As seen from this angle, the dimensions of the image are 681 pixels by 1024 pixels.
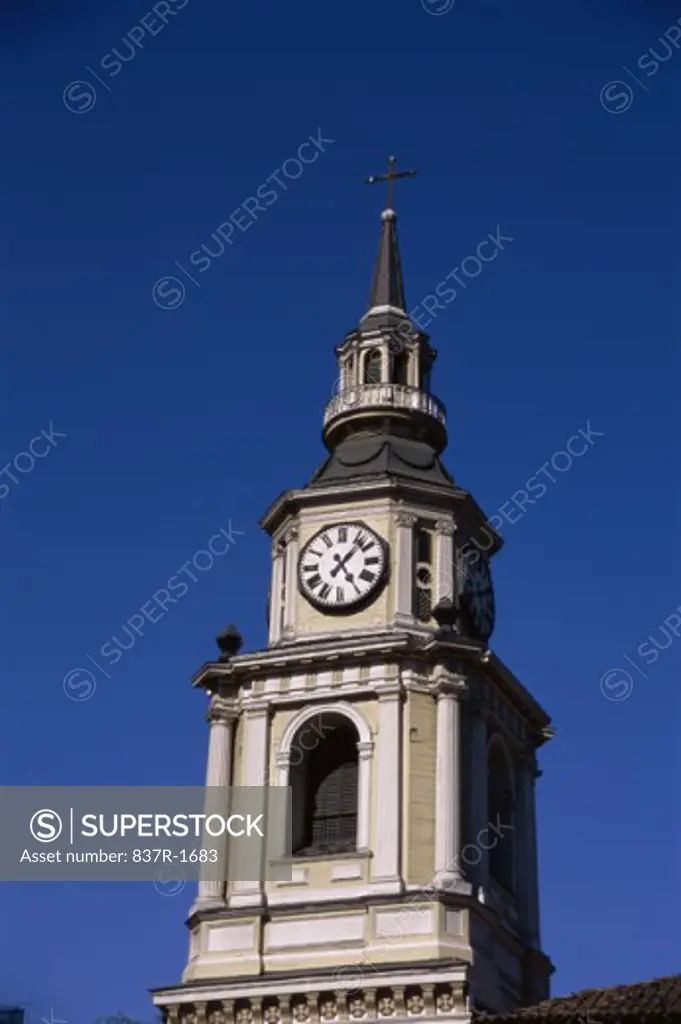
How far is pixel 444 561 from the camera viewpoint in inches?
1897

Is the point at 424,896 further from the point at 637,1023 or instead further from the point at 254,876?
the point at 637,1023

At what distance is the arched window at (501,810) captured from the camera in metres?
47.6

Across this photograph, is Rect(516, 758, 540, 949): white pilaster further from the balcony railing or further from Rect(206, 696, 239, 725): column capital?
the balcony railing

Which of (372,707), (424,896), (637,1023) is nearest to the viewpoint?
(637,1023)

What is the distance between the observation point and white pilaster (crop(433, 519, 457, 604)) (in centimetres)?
4791

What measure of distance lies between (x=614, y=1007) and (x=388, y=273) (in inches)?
900

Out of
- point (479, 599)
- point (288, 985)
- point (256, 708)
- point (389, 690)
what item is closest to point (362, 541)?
point (479, 599)

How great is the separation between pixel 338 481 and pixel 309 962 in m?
11.8

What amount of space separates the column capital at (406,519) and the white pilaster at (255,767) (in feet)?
17.5

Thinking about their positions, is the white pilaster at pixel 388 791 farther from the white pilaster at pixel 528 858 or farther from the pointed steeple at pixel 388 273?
the pointed steeple at pixel 388 273

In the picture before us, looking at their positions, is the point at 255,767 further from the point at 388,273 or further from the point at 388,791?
the point at 388,273

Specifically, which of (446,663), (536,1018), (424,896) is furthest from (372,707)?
(536,1018)

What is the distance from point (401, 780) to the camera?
44.6 m

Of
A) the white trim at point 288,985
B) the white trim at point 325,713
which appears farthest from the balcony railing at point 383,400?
the white trim at point 288,985
